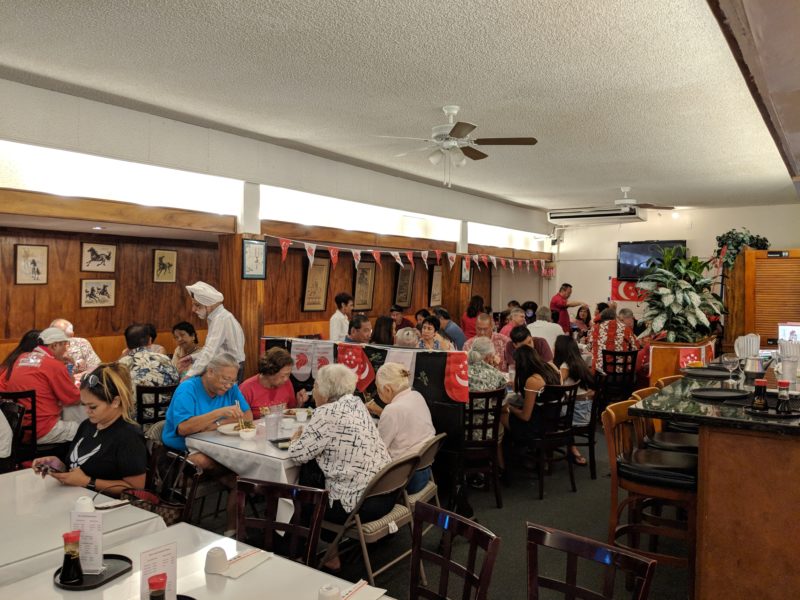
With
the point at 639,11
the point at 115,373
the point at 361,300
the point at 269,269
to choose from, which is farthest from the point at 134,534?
the point at 361,300

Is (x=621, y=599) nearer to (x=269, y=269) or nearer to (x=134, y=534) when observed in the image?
(x=134, y=534)

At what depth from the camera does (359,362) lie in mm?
4934

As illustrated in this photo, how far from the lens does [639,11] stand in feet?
10.2

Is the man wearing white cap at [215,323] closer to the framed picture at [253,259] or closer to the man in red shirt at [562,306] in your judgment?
the framed picture at [253,259]

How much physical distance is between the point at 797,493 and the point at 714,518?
0.37 meters

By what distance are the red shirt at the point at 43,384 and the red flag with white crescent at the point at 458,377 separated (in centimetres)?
272

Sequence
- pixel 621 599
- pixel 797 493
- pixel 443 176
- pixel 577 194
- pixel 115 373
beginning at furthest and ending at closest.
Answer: pixel 577 194 → pixel 443 176 → pixel 621 599 → pixel 115 373 → pixel 797 493

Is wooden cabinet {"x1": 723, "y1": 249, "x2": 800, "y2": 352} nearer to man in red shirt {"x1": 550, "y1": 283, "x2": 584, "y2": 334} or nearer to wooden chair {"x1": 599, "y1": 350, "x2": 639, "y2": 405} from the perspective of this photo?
wooden chair {"x1": 599, "y1": 350, "x2": 639, "y2": 405}

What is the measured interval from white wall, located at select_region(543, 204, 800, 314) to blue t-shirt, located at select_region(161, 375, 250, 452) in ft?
32.8

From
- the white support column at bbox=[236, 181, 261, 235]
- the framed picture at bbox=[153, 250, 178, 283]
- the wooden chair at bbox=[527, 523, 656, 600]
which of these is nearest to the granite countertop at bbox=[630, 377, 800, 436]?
the wooden chair at bbox=[527, 523, 656, 600]

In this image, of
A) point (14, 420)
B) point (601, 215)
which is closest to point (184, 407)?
point (14, 420)

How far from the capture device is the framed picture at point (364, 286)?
384 inches

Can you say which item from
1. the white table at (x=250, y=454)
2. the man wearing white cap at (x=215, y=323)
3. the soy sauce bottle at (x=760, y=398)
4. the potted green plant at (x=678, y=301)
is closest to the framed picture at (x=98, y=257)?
the man wearing white cap at (x=215, y=323)

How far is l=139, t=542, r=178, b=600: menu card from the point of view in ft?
5.63
